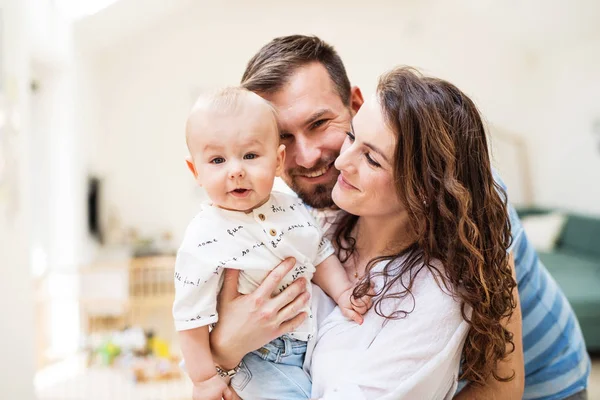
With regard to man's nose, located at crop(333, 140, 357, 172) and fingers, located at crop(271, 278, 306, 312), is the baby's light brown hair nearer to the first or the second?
man's nose, located at crop(333, 140, 357, 172)

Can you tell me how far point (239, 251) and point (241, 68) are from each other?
5.99 metres

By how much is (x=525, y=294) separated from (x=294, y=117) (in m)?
0.77

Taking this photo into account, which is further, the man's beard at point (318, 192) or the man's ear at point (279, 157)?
the man's beard at point (318, 192)

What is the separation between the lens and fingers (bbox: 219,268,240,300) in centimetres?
124

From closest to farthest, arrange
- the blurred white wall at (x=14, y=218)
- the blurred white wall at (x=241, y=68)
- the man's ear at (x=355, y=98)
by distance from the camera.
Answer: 1. the man's ear at (x=355, y=98)
2. the blurred white wall at (x=14, y=218)
3. the blurred white wall at (x=241, y=68)

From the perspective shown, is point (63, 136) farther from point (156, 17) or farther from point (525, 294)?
point (525, 294)

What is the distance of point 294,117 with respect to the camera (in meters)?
1.53

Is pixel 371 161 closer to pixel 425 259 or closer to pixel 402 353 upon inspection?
pixel 425 259

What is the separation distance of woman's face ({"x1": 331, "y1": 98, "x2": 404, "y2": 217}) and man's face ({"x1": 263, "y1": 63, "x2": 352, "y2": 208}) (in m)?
0.27

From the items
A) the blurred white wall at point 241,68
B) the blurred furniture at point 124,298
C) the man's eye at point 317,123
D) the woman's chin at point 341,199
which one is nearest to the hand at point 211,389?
the woman's chin at point 341,199

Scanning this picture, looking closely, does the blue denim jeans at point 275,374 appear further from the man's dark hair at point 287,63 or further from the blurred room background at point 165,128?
the blurred room background at point 165,128

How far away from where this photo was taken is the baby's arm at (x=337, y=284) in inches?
49.3

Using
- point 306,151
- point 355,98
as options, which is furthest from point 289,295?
point 355,98

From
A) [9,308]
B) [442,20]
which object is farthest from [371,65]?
[9,308]
